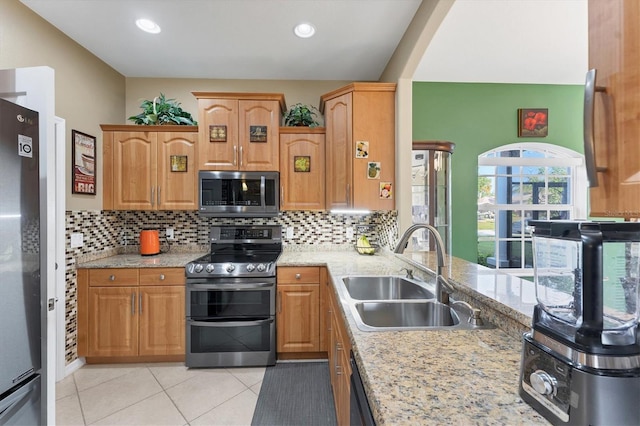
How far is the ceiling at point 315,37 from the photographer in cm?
212

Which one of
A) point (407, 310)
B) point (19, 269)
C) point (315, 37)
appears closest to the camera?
point (19, 269)

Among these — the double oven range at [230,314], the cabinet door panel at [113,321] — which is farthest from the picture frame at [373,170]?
the cabinet door panel at [113,321]

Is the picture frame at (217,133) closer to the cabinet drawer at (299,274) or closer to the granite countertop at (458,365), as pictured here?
the cabinet drawer at (299,274)

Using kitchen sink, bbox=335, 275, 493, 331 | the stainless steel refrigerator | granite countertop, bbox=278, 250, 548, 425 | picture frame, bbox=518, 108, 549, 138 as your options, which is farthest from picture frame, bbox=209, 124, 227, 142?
picture frame, bbox=518, 108, 549, 138

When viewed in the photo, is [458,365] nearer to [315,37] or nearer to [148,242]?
[315,37]

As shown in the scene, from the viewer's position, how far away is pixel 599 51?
685 millimetres

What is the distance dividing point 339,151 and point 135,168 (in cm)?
199

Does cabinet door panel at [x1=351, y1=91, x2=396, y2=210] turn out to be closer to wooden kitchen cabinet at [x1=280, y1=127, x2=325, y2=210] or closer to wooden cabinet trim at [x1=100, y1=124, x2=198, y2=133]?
wooden kitchen cabinet at [x1=280, y1=127, x2=325, y2=210]

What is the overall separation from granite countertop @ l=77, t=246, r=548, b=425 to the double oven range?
1.37 m

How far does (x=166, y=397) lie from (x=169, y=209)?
1611mm

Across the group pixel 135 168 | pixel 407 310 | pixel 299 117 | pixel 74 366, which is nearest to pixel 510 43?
pixel 299 117

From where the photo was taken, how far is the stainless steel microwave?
2.79 m

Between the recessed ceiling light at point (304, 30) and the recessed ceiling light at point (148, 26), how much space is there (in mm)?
1085

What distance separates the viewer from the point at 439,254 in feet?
4.72
